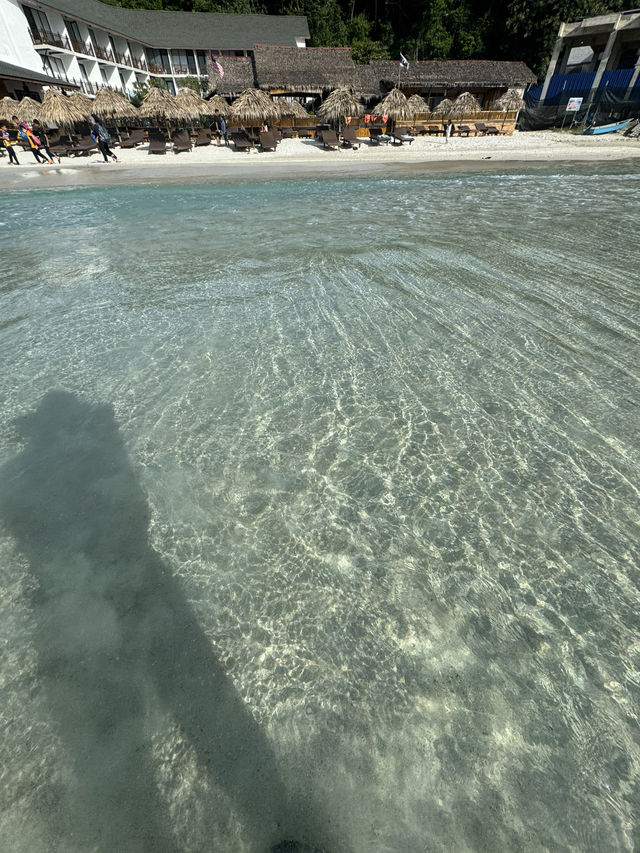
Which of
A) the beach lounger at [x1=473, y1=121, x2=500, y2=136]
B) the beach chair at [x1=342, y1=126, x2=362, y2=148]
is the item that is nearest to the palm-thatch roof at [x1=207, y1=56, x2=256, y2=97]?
A: the beach chair at [x1=342, y1=126, x2=362, y2=148]

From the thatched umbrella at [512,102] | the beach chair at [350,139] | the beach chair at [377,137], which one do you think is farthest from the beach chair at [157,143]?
the thatched umbrella at [512,102]

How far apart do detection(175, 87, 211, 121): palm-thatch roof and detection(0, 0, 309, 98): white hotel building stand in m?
11.6

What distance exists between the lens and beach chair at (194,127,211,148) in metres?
22.6

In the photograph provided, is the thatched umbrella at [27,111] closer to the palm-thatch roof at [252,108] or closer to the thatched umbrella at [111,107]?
the thatched umbrella at [111,107]

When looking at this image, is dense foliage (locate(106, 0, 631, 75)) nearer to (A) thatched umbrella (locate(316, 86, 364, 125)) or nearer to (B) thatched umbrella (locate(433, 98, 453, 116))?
(B) thatched umbrella (locate(433, 98, 453, 116))

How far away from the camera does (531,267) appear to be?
7.11 meters

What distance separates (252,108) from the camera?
21.9 m

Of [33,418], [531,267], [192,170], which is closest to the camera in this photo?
[33,418]

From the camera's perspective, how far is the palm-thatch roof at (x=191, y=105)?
74.0 ft

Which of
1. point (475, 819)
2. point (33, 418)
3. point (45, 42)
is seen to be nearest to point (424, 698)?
point (475, 819)

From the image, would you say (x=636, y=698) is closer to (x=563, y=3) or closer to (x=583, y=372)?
(x=583, y=372)

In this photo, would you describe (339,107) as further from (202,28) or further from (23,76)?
(202,28)

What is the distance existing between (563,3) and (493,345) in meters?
48.9

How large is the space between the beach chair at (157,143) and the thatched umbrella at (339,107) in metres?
9.28
